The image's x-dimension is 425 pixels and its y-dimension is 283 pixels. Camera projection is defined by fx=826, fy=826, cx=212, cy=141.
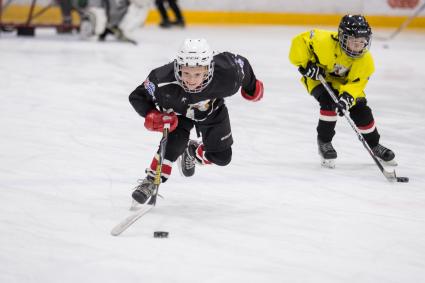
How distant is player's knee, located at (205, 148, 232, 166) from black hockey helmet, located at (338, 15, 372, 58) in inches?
34.3

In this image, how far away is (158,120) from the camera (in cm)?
321

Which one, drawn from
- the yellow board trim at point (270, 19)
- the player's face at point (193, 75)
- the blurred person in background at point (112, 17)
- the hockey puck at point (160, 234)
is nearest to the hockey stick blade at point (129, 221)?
the hockey puck at point (160, 234)

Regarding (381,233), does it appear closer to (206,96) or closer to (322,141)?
(206,96)

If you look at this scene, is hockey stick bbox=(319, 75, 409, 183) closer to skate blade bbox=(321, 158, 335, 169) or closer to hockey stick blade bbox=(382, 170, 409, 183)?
hockey stick blade bbox=(382, 170, 409, 183)

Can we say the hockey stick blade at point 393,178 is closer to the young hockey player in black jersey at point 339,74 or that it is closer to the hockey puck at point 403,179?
the hockey puck at point 403,179

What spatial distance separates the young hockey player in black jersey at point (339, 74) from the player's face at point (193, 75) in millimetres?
1186

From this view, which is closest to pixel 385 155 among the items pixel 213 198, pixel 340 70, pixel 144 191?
pixel 340 70

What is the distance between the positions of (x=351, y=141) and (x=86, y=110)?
1923 millimetres

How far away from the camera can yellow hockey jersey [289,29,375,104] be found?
14.0 feet

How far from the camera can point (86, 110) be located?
19.2ft

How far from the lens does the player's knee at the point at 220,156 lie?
3.77m

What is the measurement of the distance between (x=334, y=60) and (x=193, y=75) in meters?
1.39

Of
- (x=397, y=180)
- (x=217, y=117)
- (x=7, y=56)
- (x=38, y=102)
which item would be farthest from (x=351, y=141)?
(x=7, y=56)

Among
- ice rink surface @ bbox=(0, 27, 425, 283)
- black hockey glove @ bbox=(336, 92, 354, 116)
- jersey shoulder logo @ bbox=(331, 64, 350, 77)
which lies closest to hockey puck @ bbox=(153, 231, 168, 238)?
ice rink surface @ bbox=(0, 27, 425, 283)
